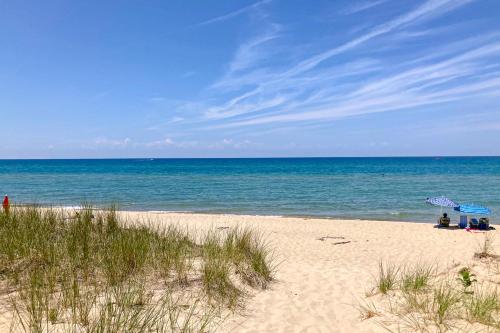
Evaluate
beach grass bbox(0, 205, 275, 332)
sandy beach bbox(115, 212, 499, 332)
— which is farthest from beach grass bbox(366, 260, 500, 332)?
beach grass bbox(0, 205, 275, 332)

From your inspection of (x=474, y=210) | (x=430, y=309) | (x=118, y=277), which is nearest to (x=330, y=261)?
(x=430, y=309)

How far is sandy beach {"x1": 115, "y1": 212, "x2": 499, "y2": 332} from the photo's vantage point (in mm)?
5469

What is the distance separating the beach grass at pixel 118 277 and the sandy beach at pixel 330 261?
557mm

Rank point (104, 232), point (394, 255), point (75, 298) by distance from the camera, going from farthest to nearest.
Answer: point (394, 255)
point (104, 232)
point (75, 298)

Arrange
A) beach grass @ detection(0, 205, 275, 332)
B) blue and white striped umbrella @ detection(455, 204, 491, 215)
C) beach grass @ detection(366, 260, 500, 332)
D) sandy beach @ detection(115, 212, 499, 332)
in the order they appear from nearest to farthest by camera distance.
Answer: beach grass @ detection(0, 205, 275, 332)
beach grass @ detection(366, 260, 500, 332)
sandy beach @ detection(115, 212, 499, 332)
blue and white striped umbrella @ detection(455, 204, 491, 215)

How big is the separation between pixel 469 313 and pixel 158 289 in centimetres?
452

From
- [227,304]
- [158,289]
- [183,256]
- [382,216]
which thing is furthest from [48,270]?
[382,216]

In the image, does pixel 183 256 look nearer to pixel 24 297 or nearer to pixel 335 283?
pixel 24 297

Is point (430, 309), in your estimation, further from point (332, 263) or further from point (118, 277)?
point (332, 263)

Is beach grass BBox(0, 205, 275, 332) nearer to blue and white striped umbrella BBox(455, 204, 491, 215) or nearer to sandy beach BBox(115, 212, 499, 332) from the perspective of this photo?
sandy beach BBox(115, 212, 499, 332)

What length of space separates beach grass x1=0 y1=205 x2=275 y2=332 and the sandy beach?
0.56 metres

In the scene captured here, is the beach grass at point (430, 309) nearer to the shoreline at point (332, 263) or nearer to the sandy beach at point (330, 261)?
the shoreline at point (332, 263)

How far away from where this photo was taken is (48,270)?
18.6 feet

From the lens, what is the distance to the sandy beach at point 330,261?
547cm
